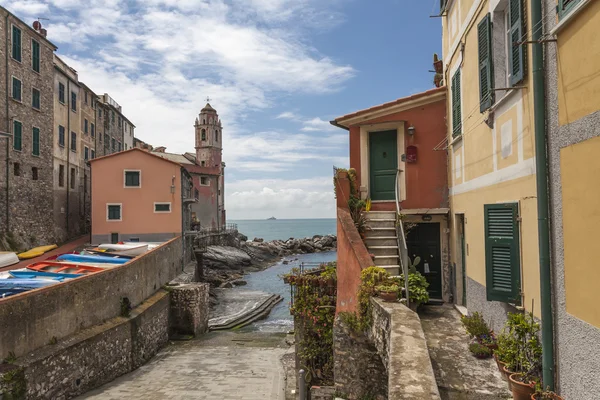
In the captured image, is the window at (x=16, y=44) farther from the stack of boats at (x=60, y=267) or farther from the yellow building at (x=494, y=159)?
the yellow building at (x=494, y=159)

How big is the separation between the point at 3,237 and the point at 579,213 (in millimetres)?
29206

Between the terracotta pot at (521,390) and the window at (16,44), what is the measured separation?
1235 inches

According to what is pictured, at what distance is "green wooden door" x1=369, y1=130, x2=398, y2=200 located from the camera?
11930 mm

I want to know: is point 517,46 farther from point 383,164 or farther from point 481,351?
point 383,164

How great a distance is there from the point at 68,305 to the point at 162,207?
19.0 meters

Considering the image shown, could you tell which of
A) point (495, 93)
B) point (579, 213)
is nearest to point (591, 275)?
point (579, 213)

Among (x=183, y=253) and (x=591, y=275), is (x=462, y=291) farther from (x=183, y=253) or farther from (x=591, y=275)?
(x=183, y=253)

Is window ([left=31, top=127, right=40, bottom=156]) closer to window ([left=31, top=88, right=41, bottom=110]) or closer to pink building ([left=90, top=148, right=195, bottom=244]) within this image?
window ([left=31, top=88, right=41, bottom=110])

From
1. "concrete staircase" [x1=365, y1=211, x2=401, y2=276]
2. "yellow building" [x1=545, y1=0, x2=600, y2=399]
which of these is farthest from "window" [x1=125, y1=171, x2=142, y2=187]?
"yellow building" [x1=545, y1=0, x2=600, y2=399]

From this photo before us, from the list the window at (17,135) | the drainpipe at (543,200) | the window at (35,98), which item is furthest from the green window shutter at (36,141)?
the drainpipe at (543,200)

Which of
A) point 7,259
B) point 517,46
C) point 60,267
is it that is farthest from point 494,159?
point 7,259

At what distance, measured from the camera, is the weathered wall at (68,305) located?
35.4ft

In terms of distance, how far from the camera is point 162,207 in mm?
31500

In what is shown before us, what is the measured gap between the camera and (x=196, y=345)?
66.8 feet
